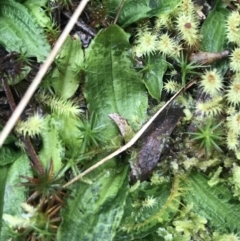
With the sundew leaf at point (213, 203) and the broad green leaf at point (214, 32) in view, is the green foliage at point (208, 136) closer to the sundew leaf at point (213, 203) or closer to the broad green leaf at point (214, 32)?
the sundew leaf at point (213, 203)

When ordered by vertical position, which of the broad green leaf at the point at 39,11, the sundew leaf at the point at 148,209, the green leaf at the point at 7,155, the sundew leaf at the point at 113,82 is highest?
the broad green leaf at the point at 39,11

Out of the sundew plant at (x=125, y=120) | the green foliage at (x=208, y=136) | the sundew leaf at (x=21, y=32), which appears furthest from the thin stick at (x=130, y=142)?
the sundew leaf at (x=21, y=32)

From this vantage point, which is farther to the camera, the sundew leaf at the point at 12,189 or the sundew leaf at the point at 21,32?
the sundew leaf at the point at 21,32

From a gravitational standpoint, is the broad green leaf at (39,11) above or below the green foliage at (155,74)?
above

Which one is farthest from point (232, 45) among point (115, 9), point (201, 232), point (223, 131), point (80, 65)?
point (201, 232)

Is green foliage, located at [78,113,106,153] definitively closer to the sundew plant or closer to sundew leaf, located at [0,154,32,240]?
the sundew plant

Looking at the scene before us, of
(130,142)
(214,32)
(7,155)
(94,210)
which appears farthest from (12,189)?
(214,32)

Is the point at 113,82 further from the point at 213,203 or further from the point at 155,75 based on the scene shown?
the point at 213,203

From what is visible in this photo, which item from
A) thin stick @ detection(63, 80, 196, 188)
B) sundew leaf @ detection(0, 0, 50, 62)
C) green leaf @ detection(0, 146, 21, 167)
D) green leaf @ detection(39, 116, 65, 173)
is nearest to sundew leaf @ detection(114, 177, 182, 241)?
thin stick @ detection(63, 80, 196, 188)
